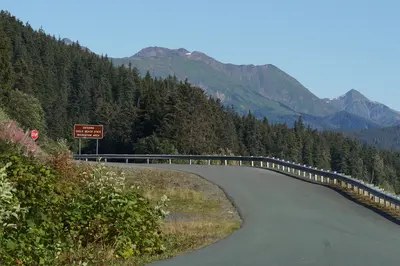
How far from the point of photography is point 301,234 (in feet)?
54.9

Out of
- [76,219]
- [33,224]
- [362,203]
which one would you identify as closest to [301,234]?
[76,219]

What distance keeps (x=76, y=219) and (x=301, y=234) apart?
6141 mm

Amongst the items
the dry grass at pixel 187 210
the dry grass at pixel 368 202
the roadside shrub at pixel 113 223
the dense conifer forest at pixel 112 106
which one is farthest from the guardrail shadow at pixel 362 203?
the dense conifer forest at pixel 112 106

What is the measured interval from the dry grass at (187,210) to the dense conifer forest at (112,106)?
24534 millimetres

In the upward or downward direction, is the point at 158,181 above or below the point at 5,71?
below

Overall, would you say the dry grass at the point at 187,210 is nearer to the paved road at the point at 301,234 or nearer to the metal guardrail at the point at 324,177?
the paved road at the point at 301,234

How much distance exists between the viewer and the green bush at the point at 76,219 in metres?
10.5

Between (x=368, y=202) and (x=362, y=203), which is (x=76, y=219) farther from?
(x=368, y=202)

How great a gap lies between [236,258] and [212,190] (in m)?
17.1

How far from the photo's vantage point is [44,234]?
1068cm

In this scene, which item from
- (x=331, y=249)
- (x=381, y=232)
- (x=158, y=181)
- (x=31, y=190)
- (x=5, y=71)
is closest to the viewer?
(x=31, y=190)

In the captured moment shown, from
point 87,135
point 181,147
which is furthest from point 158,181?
point 181,147

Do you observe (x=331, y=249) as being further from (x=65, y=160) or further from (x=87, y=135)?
(x=87, y=135)

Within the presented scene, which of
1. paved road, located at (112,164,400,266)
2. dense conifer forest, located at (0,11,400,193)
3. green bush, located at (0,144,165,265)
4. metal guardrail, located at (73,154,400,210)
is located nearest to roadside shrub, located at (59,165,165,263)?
green bush, located at (0,144,165,265)
